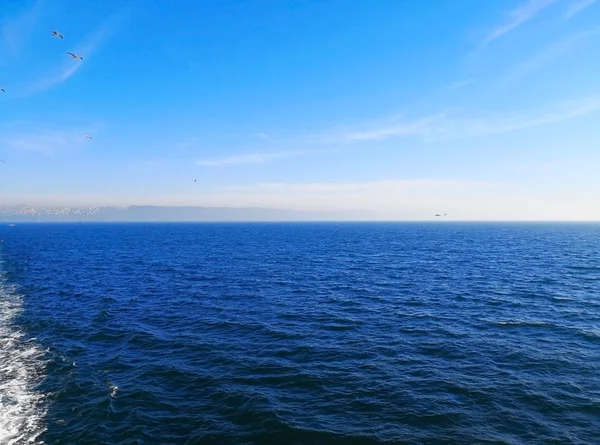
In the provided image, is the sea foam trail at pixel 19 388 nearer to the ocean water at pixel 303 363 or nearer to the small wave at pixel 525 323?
the ocean water at pixel 303 363

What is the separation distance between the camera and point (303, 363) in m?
34.9

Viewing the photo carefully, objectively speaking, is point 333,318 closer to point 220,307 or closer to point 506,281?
point 220,307

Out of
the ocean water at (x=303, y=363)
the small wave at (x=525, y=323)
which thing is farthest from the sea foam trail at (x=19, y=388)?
→ the small wave at (x=525, y=323)

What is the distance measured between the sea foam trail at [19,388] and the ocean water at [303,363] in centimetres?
14

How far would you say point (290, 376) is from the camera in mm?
32281

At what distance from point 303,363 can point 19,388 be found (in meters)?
25.1

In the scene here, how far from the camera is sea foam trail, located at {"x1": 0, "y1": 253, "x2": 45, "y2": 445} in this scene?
24156 millimetres

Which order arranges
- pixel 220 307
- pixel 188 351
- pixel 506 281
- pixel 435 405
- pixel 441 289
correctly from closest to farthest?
pixel 435 405
pixel 188 351
pixel 220 307
pixel 441 289
pixel 506 281

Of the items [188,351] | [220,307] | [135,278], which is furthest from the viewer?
[135,278]

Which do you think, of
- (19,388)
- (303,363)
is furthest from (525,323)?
(19,388)

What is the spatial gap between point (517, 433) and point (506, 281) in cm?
5578

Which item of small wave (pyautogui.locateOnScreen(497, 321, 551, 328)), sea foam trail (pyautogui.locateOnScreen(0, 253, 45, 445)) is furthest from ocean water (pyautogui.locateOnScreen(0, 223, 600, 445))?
small wave (pyautogui.locateOnScreen(497, 321, 551, 328))

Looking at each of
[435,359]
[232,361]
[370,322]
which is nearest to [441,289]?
[370,322]

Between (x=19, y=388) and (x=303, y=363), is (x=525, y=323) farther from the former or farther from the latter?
(x=19, y=388)
